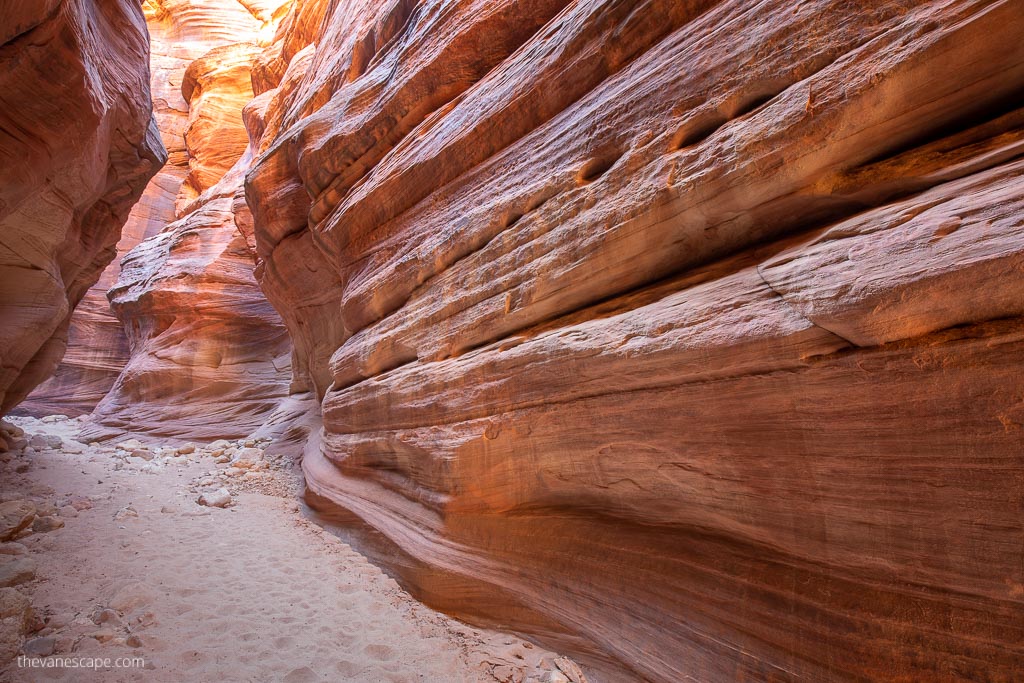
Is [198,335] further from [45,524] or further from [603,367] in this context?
[603,367]

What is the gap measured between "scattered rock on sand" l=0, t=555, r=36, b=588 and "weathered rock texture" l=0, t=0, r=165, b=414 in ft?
11.0

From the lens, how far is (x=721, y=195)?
2686mm

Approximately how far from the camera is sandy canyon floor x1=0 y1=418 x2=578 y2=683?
2.95 metres

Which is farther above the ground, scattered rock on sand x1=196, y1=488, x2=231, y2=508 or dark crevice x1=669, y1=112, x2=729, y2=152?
dark crevice x1=669, y1=112, x2=729, y2=152

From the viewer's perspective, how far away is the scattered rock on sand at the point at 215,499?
20.0ft

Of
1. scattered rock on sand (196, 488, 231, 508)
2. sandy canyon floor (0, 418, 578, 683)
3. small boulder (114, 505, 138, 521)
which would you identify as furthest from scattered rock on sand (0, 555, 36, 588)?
scattered rock on sand (196, 488, 231, 508)

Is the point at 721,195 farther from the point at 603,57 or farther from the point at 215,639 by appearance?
the point at 215,639

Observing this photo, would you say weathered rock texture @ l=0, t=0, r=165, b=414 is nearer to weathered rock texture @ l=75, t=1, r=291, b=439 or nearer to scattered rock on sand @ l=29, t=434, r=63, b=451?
scattered rock on sand @ l=29, t=434, r=63, b=451

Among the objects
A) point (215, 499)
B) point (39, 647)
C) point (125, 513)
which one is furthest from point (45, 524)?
point (39, 647)

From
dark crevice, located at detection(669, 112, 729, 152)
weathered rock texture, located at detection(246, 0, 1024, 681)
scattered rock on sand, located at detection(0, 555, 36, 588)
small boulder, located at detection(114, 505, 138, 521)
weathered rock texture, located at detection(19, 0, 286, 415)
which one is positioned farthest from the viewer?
weathered rock texture, located at detection(19, 0, 286, 415)

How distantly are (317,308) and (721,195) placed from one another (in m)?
9.15

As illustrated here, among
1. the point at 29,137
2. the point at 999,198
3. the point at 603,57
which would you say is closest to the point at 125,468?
the point at 29,137

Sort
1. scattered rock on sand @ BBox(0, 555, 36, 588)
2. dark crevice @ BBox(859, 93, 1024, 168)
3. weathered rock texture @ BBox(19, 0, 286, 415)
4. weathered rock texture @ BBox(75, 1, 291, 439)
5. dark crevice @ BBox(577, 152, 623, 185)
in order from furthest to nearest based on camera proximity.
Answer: weathered rock texture @ BBox(19, 0, 286, 415) → weathered rock texture @ BBox(75, 1, 291, 439) → dark crevice @ BBox(577, 152, 623, 185) → scattered rock on sand @ BBox(0, 555, 36, 588) → dark crevice @ BBox(859, 93, 1024, 168)

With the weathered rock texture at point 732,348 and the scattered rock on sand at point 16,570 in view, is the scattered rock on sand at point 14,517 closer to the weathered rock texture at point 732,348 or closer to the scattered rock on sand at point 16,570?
the scattered rock on sand at point 16,570
